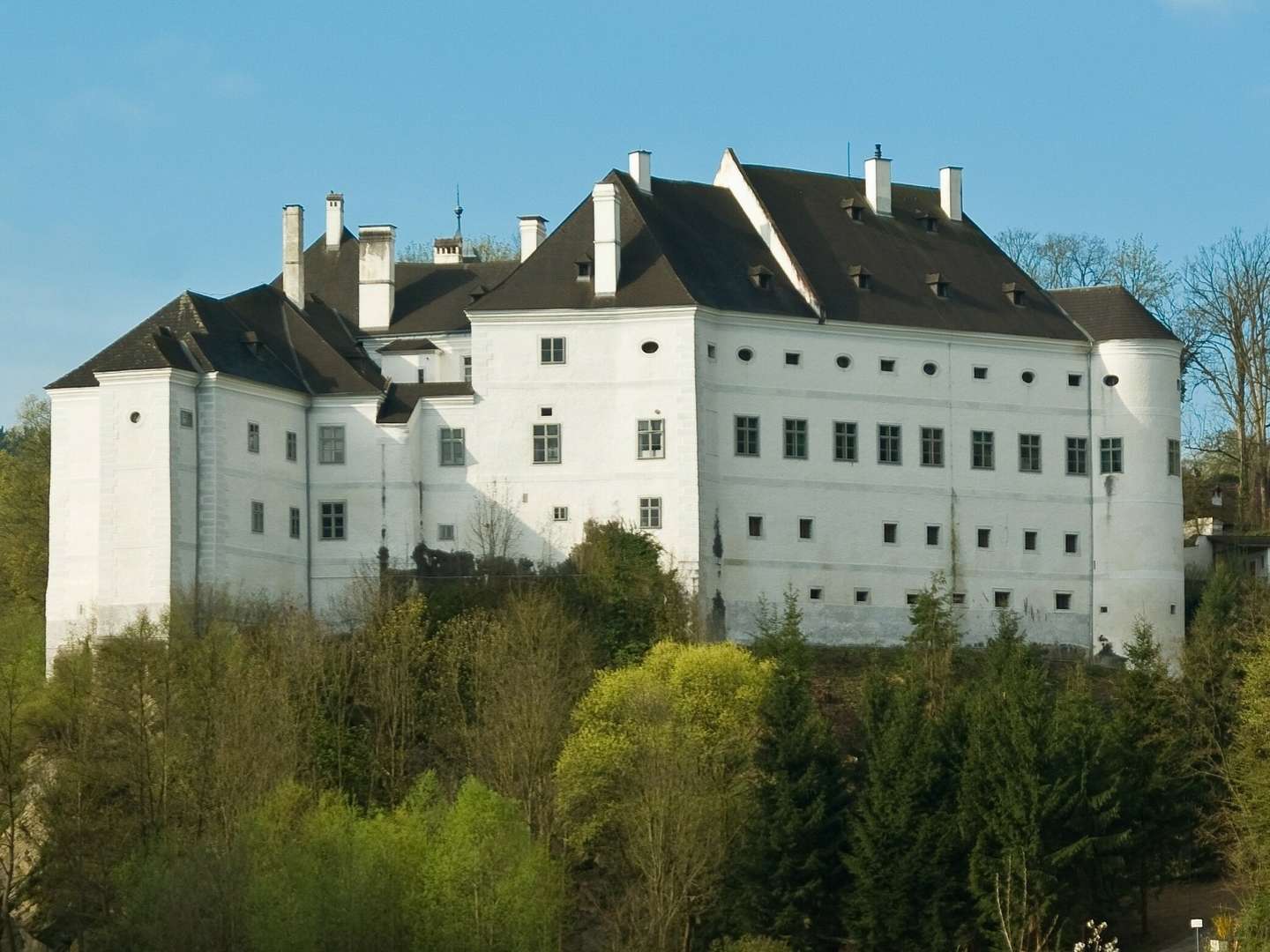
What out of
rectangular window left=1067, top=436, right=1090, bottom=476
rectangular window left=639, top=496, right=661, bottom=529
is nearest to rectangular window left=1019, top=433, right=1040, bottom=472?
rectangular window left=1067, top=436, right=1090, bottom=476

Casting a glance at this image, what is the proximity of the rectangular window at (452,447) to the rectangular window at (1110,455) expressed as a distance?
15.1 metres

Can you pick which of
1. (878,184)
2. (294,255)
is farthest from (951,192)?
(294,255)

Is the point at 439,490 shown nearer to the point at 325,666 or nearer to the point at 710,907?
the point at 325,666

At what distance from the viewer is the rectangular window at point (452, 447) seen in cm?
7088

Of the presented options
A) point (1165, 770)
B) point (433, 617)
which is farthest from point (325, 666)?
point (1165, 770)

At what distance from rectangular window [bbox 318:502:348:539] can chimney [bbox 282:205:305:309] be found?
22.2 feet

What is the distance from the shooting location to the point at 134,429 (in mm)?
68000

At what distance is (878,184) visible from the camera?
77938 mm

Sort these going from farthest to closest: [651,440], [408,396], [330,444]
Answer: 1. [408,396]
2. [330,444]
3. [651,440]

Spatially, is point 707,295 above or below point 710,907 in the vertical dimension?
above

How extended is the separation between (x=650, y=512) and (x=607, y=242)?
6418mm

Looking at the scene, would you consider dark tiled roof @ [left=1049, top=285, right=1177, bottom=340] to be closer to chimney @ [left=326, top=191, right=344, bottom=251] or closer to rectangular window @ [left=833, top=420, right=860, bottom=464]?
rectangular window @ [left=833, top=420, right=860, bottom=464]

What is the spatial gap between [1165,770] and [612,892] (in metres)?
10.9

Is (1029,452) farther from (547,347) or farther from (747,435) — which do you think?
(547,347)
